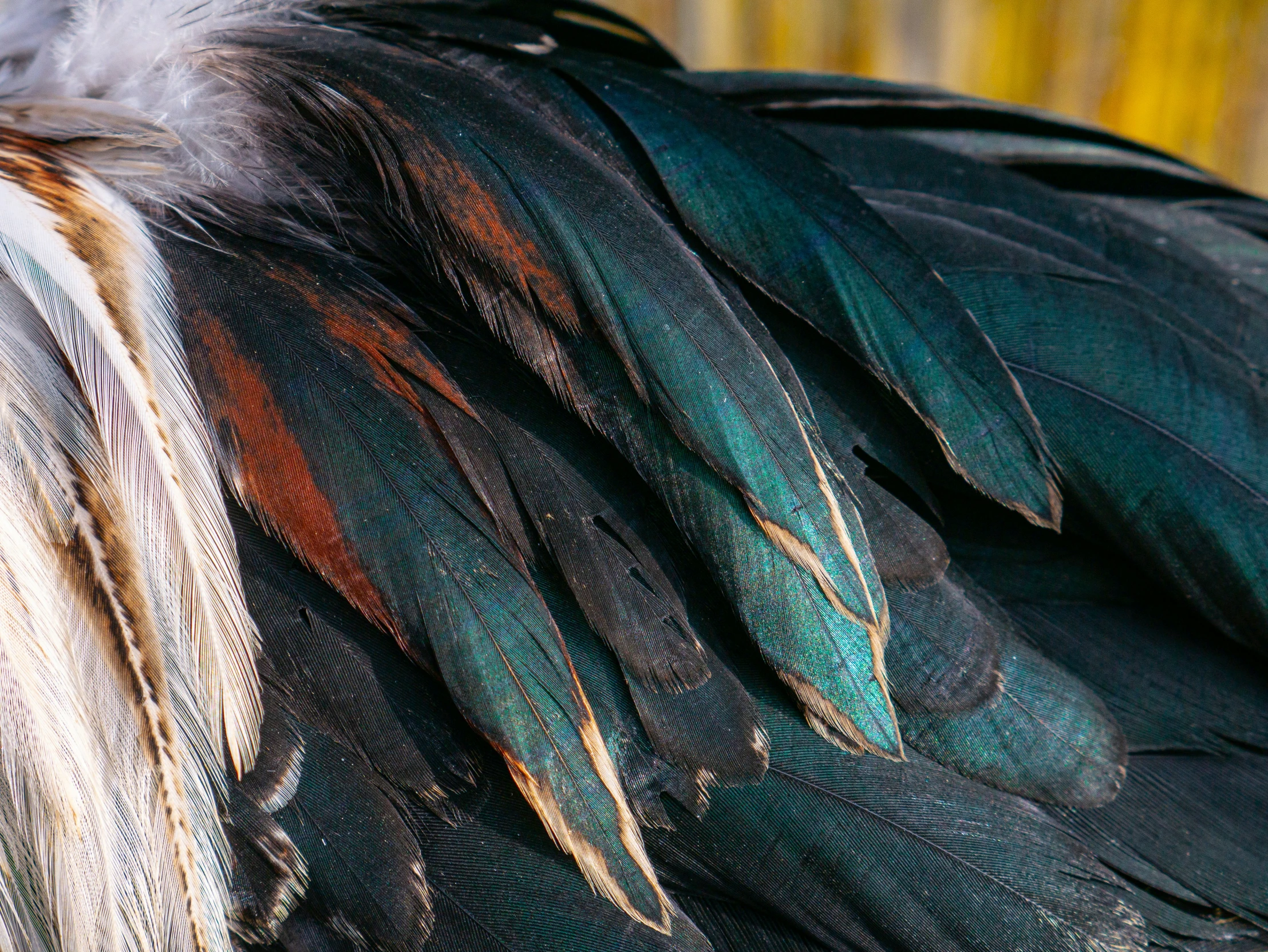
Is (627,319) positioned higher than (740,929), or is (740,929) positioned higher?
(627,319)

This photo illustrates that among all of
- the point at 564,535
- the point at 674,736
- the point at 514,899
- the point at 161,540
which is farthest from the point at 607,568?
the point at 161,540

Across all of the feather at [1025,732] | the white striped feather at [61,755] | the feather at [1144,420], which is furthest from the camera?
the feather at [1144,420]

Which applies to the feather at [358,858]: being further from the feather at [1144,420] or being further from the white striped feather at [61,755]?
the feather at [1144,420]

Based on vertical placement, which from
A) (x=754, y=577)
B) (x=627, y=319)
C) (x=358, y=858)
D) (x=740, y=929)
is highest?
(x=627, y=319)

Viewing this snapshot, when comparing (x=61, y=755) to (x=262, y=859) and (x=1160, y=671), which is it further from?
(x=1160, y=671)

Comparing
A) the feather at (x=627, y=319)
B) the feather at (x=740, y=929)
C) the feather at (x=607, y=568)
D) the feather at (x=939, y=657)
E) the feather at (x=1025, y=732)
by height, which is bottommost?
the feather at (x=740, y=929)

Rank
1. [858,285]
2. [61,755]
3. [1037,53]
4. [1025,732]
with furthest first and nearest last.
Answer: [1037,53] → [858,285] → [1025,732] → [61,755]

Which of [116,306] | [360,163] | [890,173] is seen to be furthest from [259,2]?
[890,173]

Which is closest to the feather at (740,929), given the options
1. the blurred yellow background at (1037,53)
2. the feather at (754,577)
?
the feather at (754,577)
